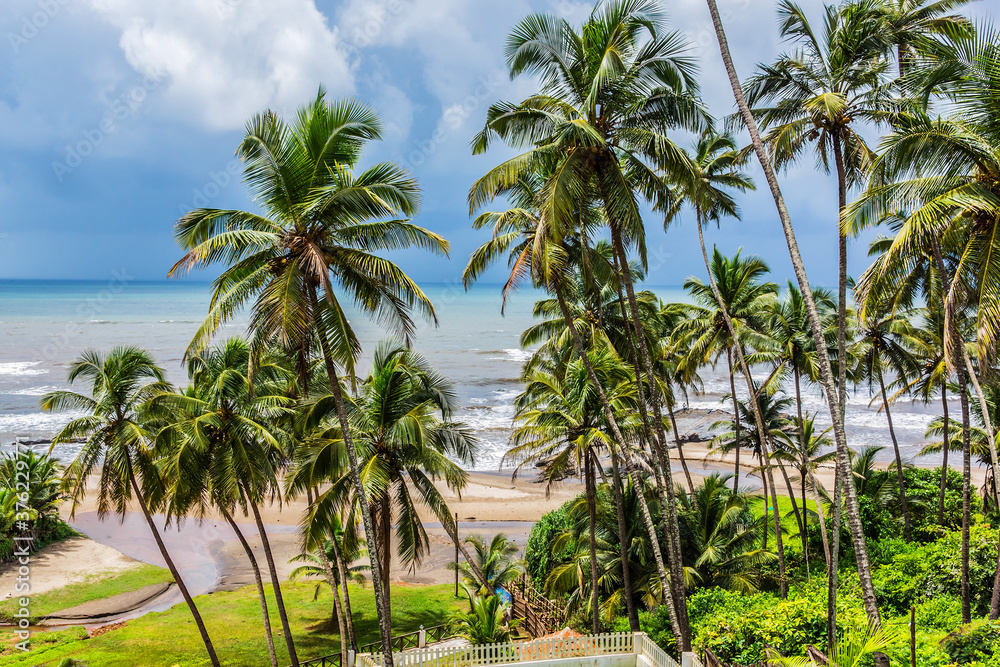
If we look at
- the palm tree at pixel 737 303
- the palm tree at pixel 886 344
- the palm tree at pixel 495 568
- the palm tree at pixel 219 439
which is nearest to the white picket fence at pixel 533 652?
the palm tree at pixel 219 439

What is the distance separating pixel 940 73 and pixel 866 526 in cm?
1810

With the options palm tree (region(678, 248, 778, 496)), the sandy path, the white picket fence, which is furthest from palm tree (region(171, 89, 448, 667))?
the sandy path

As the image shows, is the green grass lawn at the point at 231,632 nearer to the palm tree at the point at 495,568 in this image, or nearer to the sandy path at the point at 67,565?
the palm tree at the point at 495,568

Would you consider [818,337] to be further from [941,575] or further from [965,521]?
[941,575]

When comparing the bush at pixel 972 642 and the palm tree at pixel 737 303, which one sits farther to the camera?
the palm tree at pixel 737 303

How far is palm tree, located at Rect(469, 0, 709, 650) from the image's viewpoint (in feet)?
40.8

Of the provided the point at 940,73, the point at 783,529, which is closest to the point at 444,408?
the point at 940,73

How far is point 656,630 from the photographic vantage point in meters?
16.4

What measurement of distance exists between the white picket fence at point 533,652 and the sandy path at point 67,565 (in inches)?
607

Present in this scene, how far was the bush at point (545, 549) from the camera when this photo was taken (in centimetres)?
2127

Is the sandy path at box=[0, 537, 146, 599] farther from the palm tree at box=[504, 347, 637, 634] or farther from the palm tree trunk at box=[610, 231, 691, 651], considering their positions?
the palm tree trunk at box=[610, 231, 691, 651]

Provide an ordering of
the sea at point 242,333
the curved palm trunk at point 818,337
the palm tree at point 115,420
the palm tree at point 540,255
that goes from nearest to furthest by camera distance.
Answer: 1. the curved palm trunk at point 818,337
2. the palm tree at point 540,255
3. the palm tree at point 115,420
4. the sea at point 242,333

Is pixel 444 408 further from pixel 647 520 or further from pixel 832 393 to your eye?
pixel 832 393

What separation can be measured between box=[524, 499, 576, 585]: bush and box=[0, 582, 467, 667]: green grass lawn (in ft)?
8.73
